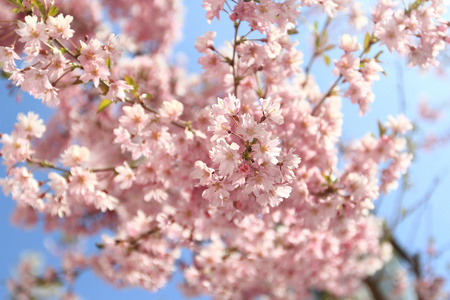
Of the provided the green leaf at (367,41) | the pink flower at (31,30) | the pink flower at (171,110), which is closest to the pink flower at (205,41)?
the pink flower at (171,110)

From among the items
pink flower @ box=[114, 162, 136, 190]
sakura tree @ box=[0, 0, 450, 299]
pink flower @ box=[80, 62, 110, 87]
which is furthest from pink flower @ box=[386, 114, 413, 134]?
pink flower @ box=[80, 62, 110, 87]

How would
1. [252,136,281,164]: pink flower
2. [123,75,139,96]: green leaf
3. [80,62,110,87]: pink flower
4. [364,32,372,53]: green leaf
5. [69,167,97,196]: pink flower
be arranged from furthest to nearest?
[364,32,372,53]: green leaf
[69,167,97,196]: pink flower
[123,75,139,96]: green leaf
[80,62,110,87]: pink flower
[252,136,281,164]: pink flower

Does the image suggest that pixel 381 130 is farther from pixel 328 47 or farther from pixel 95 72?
pixel 95 72

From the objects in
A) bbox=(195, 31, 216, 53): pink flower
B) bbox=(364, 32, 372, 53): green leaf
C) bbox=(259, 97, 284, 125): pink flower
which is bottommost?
bbox=(259, 97, 284, 125): pink flower

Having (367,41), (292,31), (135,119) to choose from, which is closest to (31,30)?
(135,119)

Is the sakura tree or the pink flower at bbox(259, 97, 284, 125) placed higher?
the sakura tree

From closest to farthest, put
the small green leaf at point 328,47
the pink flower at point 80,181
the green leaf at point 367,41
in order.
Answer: the pink flower at point 80,181, the green leaf at point 367,41, the small green leaf at point 328,47

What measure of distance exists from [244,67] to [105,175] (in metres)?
1.13

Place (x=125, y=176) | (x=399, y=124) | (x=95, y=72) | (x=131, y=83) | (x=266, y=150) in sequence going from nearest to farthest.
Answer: (x=266, y=150), (x=95, y=72), (x=131, y=83), (x=125, y=176), (x=399, y=124)

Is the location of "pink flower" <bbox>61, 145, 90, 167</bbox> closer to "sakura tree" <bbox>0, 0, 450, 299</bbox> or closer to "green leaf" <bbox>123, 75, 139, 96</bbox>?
"sakura tree" <bbox>0, 0, 450, 299</bbox>

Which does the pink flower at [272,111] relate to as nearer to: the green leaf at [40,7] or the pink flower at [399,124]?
the green leaf at [40,7]

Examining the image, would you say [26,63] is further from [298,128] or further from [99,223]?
[99,223]

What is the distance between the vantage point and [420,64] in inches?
77.7

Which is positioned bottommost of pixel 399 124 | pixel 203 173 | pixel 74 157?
pixel 203 173
